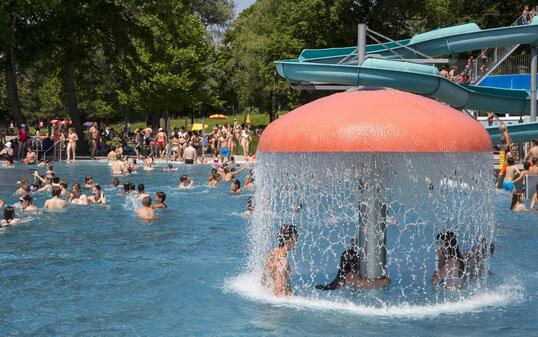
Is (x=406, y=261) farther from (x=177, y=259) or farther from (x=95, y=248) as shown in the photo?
(x=95, y=248)

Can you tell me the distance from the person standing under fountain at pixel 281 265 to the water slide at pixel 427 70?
5.49m

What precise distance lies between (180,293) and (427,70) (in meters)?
9.56

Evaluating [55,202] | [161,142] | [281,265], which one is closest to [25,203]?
[55,202]

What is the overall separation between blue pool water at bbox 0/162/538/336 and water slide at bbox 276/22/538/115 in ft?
11.3

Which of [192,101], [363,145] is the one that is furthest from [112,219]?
[192,101]

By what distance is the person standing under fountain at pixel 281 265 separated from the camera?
8.95 meters

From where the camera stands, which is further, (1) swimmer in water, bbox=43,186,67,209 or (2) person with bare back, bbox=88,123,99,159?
(2) person with bare back, bbox=88,123,99,159

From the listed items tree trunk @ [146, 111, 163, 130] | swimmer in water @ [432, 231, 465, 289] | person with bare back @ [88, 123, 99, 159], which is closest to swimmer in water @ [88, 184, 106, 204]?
swimmer in water @ [432, 231, 465, 289]

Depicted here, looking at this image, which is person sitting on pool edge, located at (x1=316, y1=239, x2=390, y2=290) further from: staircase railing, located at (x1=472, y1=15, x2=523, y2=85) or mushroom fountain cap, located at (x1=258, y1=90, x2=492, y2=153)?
staircase railing, located at (x1=472, y1=15, x2=523, y2=85)

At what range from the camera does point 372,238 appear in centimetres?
881

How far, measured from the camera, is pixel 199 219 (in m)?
17.3

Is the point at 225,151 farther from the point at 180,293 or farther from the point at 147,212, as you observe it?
the point at 180,293

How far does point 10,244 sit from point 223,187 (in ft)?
35.5

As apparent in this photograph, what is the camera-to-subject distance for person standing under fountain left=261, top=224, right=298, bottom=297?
29.4 ft
